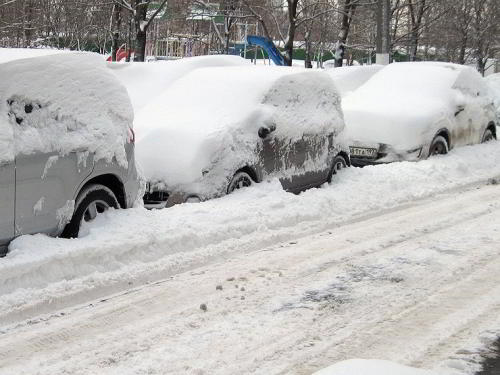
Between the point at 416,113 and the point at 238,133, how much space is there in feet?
15.9

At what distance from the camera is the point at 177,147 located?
791 centimetres

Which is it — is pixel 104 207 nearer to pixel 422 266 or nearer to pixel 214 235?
pixel 214 235

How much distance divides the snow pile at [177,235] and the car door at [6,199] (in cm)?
13

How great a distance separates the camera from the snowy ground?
4.12 m

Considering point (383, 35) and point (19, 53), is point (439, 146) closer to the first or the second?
point (383, 35)

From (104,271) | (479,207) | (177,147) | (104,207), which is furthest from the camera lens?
(479,207)

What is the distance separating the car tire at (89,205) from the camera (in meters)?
5.98

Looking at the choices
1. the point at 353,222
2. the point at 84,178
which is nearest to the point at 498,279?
the point at 353,222

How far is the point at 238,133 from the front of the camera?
8141 mm

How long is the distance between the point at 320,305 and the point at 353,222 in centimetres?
311

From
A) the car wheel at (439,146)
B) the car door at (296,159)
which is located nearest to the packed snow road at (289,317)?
the car door at (296,159)

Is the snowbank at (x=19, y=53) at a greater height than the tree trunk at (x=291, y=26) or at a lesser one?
lesser

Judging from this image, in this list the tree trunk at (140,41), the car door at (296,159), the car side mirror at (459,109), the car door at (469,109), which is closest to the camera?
the car door at (296,159)

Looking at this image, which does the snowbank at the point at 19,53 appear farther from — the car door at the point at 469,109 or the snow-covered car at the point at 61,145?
the car door at the point at 469,109
